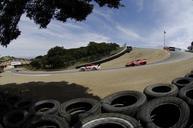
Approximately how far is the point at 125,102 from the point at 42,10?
1028 cm

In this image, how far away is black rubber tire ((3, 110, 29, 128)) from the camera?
1308cm

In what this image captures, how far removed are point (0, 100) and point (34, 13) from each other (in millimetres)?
7647

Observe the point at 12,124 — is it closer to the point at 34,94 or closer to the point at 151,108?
the point at 151,108

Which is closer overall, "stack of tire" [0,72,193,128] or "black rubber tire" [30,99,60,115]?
"stack of tire" [0,72,193,128]

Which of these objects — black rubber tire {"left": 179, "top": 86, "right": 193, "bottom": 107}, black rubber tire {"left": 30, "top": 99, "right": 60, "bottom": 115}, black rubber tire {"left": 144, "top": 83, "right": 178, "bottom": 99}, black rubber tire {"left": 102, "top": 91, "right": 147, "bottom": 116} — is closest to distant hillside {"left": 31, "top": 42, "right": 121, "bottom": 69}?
black rubber tire {"left": 30, "top": 99, "right": 60, "bottom": 115}

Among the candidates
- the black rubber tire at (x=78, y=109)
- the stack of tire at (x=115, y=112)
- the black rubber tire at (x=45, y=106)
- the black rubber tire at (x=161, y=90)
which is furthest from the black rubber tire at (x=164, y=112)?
the black rubber tire at (x=45, y=106)

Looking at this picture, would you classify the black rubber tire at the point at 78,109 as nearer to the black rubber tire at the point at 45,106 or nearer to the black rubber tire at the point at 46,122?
the black rubber tire at the point at 45,106

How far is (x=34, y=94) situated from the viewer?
25875mm

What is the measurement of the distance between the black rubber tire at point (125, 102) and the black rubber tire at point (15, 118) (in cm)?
292

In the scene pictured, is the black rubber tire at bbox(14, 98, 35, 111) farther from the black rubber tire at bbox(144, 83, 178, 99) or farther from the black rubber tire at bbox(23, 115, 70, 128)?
the black rubber tire at bbox(144, 83, 178, 99)

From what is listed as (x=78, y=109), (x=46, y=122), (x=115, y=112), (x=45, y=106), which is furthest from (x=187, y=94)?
(x=45, y=106)

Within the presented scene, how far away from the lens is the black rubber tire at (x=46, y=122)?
40.3ft

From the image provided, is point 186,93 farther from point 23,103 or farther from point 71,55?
point 71,55

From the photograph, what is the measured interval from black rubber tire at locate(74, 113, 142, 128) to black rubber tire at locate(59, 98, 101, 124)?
1.10 metres
